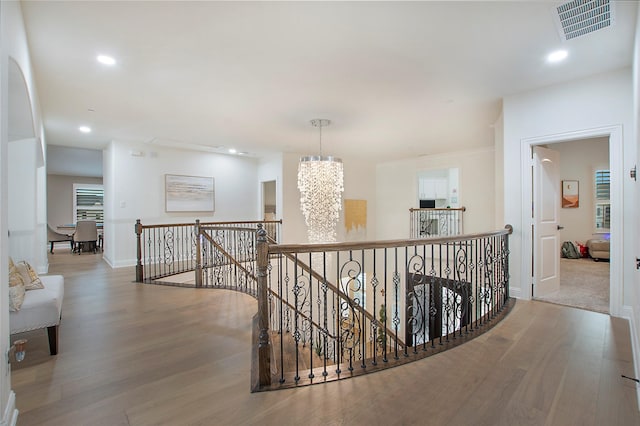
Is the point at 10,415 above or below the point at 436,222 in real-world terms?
below

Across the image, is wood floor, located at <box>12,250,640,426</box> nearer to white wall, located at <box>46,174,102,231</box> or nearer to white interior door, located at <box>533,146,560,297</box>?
white interior door, located at <box>533,146,560,297</box>

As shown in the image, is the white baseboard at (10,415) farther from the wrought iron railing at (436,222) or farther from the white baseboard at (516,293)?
the wrought iron railing at (436,222)

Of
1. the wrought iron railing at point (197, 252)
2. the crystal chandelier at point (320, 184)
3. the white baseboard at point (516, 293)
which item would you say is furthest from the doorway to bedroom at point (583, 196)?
the wrought iron railing at point (197, 252)

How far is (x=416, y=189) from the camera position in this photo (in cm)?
869

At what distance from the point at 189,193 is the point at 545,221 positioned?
7507 millimetres

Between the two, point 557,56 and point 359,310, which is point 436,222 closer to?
point 557,56

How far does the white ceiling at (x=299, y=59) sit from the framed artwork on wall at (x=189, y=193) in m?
2.24

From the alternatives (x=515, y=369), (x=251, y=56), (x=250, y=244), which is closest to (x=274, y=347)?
(x=515, y=369)

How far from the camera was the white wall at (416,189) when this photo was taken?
23.8ft

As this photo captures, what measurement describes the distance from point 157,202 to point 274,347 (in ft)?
18.2

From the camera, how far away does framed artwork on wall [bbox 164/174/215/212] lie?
24.0 ft

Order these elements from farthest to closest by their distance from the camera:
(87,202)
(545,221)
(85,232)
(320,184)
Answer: (87,202), (85,232), (320,184), (545,221)

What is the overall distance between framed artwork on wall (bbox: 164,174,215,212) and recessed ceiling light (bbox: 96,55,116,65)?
14.8 feet

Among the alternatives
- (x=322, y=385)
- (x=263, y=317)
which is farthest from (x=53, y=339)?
(x=322, y=385)
